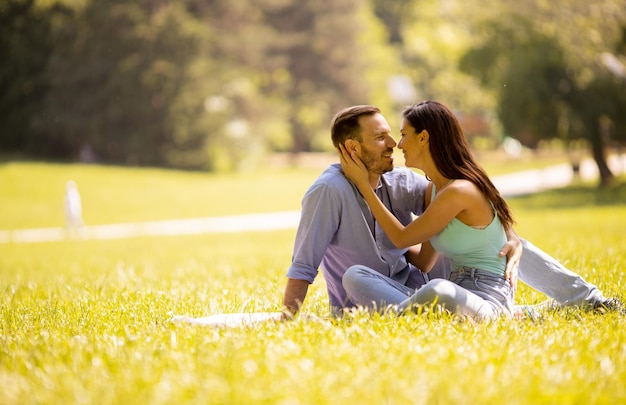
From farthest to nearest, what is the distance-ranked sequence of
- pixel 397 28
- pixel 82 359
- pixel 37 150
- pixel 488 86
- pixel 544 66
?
1. pixel 397 28
2. pixel 37 150
3. pixel 488 86
4. pixel 544 66
5. pixel 82 359

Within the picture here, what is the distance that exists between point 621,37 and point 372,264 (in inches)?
777

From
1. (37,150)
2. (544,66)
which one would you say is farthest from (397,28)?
(544,66)

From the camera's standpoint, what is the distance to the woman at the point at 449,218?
15.3 feet

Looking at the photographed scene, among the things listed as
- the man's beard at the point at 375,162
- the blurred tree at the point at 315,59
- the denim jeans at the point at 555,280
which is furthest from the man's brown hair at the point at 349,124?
the blurred tree at the point at 315,59

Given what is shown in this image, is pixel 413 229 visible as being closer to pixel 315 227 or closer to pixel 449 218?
pixel 449 218

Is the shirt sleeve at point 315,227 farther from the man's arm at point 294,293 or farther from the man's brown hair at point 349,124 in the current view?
the man's brown hair at point 349,124

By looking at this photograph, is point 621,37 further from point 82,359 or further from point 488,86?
point 82,359

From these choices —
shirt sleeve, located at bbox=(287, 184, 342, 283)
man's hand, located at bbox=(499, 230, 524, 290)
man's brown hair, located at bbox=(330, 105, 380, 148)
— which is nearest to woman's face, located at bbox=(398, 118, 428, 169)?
man's brown hair, located at bbox=(330, 105, 380, 148)

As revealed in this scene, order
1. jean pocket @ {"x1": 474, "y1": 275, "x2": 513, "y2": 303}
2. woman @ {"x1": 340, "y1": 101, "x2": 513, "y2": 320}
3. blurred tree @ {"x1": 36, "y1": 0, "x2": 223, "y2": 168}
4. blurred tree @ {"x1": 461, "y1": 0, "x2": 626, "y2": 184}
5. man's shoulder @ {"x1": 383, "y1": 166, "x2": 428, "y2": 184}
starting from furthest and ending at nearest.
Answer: blurred tree @ {"x1": 36, "y1": 0, "x2": 223, "y2": 168}
blurred tree @ {"x1": 461, "y1": 0, "x2": 626, "y2": 184}
man's shoulder @ {"x1": 383, "y1": 166, "x2": 428, "y2": 184}
jean pocket @ {"x1": 474, "y1": 275, "x2": 513, "y2": 303}
woman @ {"x1": 340, "y1": 101, "x2": 513, "y2": 320}

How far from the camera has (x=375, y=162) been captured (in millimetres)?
4871

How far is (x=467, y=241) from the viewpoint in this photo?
4785 millimetres

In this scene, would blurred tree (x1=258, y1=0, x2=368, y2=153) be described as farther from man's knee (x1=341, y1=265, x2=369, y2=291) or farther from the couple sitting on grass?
man's knee (x1=341, y1=265, x2=369, y2=291)

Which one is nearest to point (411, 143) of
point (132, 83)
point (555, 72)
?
point (555, 72)

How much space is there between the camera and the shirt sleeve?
475 cm
